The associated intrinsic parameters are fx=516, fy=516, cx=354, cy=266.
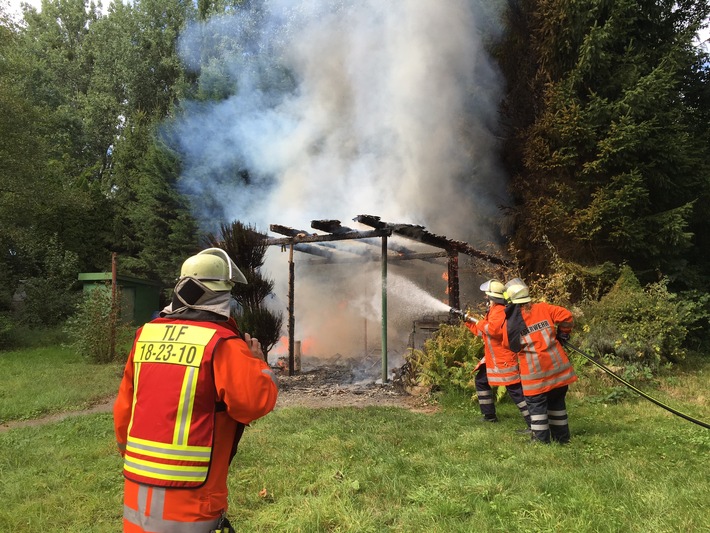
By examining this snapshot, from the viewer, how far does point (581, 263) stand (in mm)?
11406

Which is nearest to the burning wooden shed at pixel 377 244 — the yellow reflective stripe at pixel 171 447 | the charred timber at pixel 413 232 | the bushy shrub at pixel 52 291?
the charred timber at pixel 413 232

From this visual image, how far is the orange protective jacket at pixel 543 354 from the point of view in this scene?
16.9ft

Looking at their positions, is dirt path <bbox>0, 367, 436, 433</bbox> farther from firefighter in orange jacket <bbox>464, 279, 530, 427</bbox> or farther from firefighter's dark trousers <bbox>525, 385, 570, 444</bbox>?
firefighter's dark trousers <bbox>525, 385, 570, 444</bbox>

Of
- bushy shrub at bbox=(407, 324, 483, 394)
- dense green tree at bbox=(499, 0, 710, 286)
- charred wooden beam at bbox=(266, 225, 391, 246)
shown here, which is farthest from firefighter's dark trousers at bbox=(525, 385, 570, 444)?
dense green tree at bbox=(499, 0, 710, 286)

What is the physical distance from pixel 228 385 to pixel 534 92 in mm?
12695

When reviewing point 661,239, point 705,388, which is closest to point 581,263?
point 661,239

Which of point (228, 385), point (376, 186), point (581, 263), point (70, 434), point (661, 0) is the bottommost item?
point (70, 434)

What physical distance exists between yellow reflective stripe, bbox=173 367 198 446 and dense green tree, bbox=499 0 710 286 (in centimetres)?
1016

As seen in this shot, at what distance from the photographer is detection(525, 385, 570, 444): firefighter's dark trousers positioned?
16.9 ft

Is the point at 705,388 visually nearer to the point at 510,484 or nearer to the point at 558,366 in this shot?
the point at 558,366

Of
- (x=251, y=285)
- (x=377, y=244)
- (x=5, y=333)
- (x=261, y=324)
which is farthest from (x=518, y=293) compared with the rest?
(x=5, y=333)

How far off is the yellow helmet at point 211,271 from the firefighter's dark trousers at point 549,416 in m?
3.86

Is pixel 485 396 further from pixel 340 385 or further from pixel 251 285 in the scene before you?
pixel 251 285

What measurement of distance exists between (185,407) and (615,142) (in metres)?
10.8
